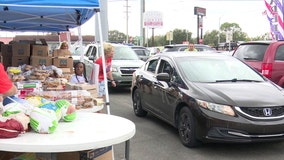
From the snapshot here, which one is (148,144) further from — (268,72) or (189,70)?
(268,72)

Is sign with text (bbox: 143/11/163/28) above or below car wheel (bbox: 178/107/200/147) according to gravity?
above

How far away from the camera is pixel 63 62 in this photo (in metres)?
9.51

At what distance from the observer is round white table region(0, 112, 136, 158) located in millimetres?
2850

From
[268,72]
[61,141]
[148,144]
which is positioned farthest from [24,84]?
[268,72]

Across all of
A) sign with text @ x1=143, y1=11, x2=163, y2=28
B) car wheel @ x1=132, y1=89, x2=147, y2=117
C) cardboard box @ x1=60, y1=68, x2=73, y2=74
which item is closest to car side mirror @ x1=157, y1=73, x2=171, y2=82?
car wheel @ x1=132, y1=89, x2=147, y2=117

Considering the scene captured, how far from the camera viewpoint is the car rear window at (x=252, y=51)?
9.45 m

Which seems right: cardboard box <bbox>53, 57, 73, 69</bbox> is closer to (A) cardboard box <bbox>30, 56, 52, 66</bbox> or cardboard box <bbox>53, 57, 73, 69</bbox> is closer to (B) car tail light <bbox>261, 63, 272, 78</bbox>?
(A) cardboard box <bbox>30, 56, 52, 66</bbox>

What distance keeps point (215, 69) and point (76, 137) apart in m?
4.54

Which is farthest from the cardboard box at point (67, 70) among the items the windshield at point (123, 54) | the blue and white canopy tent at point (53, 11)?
the windshield at point (123, 54)

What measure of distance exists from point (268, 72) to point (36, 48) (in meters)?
5.72

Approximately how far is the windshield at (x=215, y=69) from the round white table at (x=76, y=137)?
132 inches

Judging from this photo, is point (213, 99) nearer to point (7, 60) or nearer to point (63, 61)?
point (63, 61)

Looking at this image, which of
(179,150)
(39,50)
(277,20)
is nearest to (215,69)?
(179,150)

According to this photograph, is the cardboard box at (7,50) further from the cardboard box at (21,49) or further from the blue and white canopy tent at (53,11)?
the blue and white canopy tent at (53,11)
